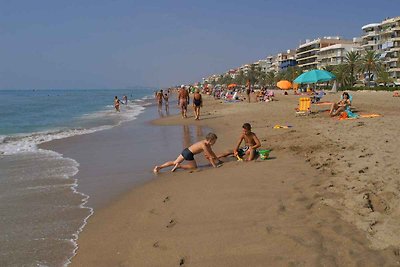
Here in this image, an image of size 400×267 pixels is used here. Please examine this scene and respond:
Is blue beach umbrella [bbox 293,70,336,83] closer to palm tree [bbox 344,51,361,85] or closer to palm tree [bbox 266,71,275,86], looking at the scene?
palm tree [bbox 344,51,361,85]

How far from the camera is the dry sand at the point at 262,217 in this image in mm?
3131

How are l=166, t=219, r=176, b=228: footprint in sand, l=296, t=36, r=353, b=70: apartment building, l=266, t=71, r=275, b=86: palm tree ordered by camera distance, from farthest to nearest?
1. l=296, t=36, r=353, b=70: apartment building
2. l=266, t=71, r=275, b=86: palm tree
3. l=166, t=219, r=176, b=228: footprint in sand

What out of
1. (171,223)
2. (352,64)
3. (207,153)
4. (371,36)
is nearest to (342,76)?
(352,64)

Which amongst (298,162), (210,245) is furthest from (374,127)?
(210,245)

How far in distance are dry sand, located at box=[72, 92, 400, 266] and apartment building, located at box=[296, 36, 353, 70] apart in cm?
9447

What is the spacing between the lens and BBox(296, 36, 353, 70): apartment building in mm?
95312

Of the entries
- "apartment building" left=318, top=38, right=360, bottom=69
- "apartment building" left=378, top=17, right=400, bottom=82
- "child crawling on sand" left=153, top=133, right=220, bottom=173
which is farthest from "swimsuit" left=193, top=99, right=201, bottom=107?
"apartment building" left=318, top=38, right=360, bottom=69

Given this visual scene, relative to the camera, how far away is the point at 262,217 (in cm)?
391

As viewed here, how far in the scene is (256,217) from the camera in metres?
3.93

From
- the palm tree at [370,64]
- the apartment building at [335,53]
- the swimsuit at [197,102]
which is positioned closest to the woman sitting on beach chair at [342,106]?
the swimsuit at [197,102]

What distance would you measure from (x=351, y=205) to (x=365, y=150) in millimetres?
2947

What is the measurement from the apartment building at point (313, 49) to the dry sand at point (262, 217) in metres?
94.5

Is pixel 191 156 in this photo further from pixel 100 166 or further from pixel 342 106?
pixel 342 106

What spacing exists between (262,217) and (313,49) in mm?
100902
